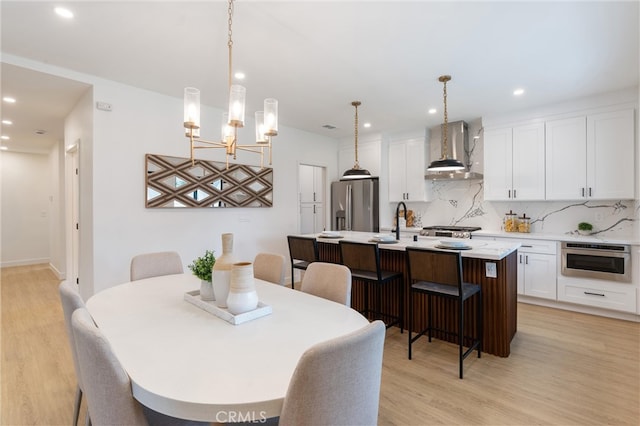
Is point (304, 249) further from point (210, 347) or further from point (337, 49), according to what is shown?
point (210, 347)

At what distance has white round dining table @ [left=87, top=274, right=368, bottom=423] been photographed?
917 millimetres

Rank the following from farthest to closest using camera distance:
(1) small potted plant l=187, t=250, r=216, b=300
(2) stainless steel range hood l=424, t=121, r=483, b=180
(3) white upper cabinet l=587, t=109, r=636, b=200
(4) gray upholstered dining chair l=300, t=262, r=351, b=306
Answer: (2) stainless steel range hood l=424, t=121, r=483, b=180 → (3) white upper cabinet l=587, t=109, r=636, b=200 → (4) gray upholstered dining chair l=300, t=262, r=351, b=306 → (1) small potted plant l=187, t=250, r=216, b=300

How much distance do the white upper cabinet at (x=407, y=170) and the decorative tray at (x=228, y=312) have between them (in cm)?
430

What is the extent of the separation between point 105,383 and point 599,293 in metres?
4.76

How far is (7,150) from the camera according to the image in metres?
6.48

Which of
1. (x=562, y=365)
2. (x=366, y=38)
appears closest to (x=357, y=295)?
(x=562, y=365)

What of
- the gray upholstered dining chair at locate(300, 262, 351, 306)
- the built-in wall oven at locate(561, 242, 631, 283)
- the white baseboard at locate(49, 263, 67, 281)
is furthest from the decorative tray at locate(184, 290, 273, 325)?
the white baseboard at locate(49, 263, 67, 281)

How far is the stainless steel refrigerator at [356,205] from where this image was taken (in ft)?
18.2

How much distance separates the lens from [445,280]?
8.13 feet

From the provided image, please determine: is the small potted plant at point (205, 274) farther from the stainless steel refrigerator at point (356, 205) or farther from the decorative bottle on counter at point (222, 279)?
the stainless steel refrigerator at point (356, 205)

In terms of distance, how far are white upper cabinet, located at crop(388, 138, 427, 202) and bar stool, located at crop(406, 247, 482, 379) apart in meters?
2.90

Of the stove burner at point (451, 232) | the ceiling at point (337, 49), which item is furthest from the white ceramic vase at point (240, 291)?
the stove burner at point (451, 232)

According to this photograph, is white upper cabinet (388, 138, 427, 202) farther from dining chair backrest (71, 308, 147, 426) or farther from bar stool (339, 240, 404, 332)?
dining chair backrest (71, 308, 147, 426)

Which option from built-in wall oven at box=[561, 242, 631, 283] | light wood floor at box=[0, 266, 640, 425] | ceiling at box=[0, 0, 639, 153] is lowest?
light wood floor at box=[0, 266, 640, 425]
